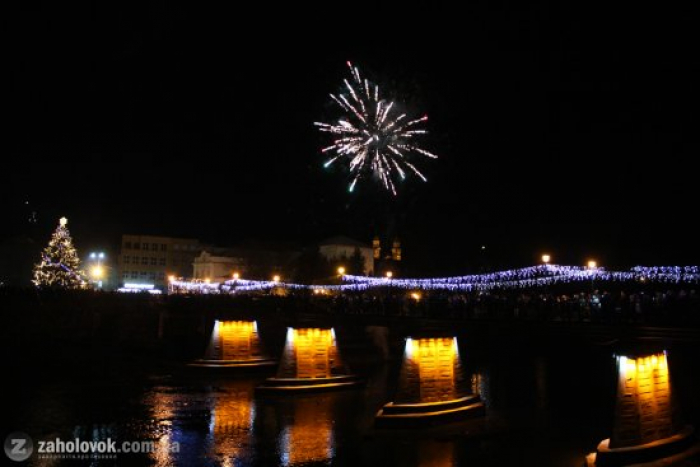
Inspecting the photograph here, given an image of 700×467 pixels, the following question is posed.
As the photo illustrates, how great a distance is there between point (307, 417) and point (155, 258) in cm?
9533

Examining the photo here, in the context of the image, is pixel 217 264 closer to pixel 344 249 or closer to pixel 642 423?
pixel 344 249

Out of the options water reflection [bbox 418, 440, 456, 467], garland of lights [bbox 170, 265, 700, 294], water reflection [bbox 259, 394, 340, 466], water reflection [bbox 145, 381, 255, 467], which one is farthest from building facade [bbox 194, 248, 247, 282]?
water reflection [bbox 418, 440, 456, 467]

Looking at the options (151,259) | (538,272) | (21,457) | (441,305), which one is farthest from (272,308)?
(151,259)

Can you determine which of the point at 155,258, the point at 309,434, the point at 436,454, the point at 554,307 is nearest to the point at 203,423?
the point at 309,434

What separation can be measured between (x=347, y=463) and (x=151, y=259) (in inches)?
4036

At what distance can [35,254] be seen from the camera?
344 ft

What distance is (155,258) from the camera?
11506 centimetres

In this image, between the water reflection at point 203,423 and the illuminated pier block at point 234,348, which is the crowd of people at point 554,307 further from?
the water reflection at point 203,423

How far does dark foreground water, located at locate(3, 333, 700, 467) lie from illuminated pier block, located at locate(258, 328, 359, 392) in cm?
72

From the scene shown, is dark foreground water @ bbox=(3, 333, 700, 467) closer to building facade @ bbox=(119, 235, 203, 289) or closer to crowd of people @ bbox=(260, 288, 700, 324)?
crowd of people @ bbox=(260, 288, 700, 324)

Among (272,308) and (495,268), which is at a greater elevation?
(495,268)

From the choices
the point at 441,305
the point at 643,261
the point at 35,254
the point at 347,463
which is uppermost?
the point at 35,254

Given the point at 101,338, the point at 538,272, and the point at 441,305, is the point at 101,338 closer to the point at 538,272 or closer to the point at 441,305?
the point at 441,305

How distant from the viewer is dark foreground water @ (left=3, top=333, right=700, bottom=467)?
2012cm
